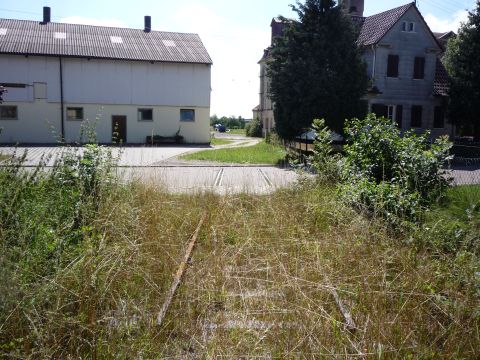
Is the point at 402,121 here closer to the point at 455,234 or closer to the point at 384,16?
the point at 384,16

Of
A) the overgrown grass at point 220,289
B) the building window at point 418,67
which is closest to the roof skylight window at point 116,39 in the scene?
the building window at point 418,67

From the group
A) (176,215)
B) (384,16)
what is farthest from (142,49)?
(176,215)

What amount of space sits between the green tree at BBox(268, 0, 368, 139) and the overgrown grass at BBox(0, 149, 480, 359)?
1430cm

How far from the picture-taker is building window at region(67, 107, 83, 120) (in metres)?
34.8

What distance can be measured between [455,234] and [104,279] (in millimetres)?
4329

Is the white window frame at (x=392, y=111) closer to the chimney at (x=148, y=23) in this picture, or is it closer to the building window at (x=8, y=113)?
the chimney at (x=148, y=23)

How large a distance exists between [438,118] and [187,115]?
18435 mm

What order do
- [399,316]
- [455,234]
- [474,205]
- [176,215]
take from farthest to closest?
[176,215], [474,205], [455,234], [399,316]

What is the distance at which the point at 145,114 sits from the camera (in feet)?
119

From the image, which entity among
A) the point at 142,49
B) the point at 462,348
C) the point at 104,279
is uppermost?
the point at 142,49

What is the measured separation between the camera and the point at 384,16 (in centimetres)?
3256

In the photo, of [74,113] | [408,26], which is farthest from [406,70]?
[74,113]

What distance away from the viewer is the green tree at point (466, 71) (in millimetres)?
A: 26688

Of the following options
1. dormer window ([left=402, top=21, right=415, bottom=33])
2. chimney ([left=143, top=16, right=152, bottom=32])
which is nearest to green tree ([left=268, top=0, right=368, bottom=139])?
dormer window ([left=402, top=21, right=415, bottom=33])
